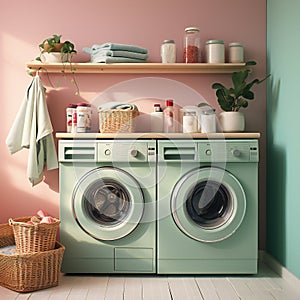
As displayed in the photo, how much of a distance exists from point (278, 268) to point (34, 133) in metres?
1.84

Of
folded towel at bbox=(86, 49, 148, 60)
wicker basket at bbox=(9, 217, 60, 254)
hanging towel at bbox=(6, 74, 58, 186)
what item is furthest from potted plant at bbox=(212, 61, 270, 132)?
wicker basket at bbox=(9, 217, 60, 254)

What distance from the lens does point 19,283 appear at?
3.14m

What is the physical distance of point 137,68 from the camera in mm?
3832

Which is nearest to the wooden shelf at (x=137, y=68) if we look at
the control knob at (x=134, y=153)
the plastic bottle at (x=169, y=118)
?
the plastic bottle at (x=169, y=118)

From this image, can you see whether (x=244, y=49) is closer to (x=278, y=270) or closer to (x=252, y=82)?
(x=252, y=82)

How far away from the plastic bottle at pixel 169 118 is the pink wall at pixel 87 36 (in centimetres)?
23

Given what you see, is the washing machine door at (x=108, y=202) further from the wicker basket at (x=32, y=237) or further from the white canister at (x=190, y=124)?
the white canister at (x=190, y=124)

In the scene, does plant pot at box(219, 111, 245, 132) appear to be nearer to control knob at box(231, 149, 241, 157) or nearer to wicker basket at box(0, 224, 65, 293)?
control knob at box(231, 149, 241, 157)

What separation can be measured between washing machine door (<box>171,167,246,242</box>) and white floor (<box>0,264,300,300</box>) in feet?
0.94

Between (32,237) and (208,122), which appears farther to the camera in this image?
(208,122)

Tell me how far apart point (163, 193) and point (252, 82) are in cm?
98

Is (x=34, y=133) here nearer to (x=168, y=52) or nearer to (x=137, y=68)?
(x=137, y=68)

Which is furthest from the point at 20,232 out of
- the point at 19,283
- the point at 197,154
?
the point at 197,154

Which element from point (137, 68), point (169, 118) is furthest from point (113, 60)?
point (169, 118)
